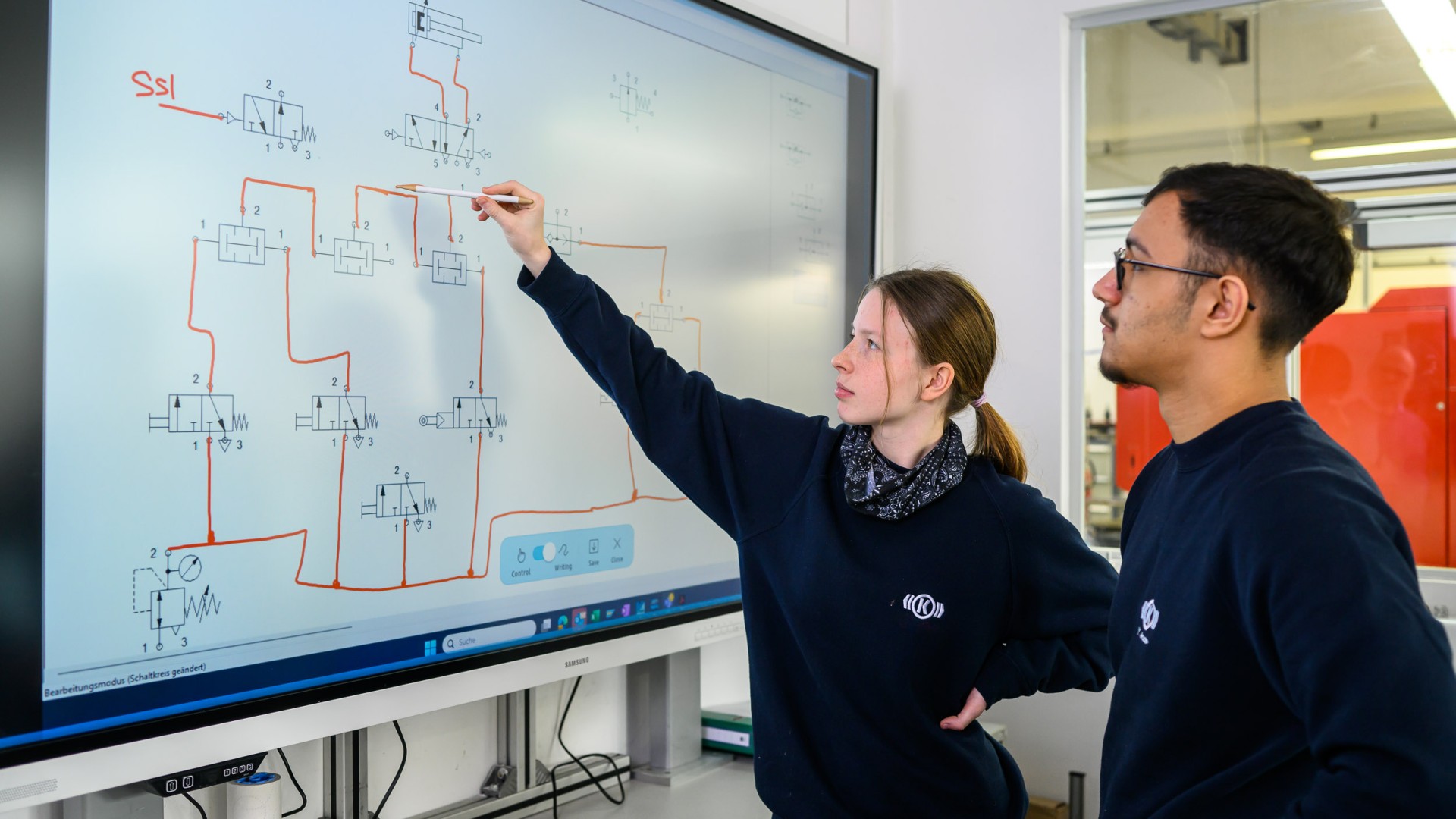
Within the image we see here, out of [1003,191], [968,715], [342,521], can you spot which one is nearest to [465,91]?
[342,521]

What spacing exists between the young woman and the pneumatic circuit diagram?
23 centimetres

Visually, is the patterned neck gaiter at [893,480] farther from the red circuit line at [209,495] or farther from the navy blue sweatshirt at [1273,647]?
the red circuit line at [209,495]

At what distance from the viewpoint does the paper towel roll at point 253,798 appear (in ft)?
4.72

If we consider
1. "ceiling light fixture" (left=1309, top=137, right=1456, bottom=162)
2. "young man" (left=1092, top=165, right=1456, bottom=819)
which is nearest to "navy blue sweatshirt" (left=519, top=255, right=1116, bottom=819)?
"young man" (left=1092, top=165, right=1456, bottom=819)

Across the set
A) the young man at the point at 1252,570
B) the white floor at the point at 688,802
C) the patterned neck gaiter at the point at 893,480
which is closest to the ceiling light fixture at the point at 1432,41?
the young man at the point at 1252,570

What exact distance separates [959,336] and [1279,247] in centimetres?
48

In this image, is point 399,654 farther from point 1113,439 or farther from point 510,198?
point 1113,439

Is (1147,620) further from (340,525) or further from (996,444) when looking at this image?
(340,525)

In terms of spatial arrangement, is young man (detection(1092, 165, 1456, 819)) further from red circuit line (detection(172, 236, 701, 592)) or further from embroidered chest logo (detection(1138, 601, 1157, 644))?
red circuit line (detection(172, 236, 701, 592))

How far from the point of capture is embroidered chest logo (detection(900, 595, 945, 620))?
1443mm

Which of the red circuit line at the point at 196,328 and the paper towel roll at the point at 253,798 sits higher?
the red circuit line at the point at 196,328

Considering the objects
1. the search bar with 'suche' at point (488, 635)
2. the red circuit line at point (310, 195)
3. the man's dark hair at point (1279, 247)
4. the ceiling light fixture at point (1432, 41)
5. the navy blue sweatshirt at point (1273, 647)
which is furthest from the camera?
the ceiling light fixture at point (1432, 41)

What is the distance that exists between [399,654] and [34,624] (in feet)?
1.60

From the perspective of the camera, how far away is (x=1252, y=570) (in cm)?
97
